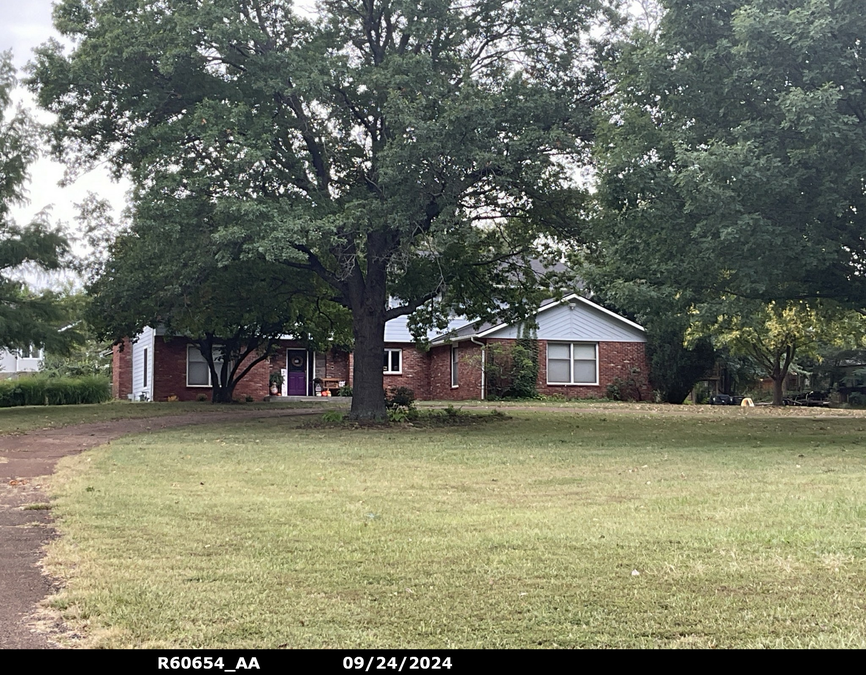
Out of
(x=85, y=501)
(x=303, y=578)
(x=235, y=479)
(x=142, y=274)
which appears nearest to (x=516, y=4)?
(x=142, y=274)

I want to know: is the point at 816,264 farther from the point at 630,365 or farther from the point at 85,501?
the point at 630,365

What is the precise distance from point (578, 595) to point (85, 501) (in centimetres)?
578

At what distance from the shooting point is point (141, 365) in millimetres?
43656

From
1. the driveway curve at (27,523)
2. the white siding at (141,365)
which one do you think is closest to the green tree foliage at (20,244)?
the driveway curve at (27,523)

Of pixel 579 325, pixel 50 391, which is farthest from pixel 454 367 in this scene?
pixel 50 391

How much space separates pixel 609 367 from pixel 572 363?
160 centimetres

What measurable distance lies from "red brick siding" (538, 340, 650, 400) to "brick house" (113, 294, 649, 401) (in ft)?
0.14

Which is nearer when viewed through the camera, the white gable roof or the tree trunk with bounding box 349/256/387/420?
the tree trunk with bounding box 349/256/387/420

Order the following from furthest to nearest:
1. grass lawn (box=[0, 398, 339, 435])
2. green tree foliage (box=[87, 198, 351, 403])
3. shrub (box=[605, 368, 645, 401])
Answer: shrub (box=[605, 368, 645, 401]) → grass lawn (box=[0, 398, 339, 435]) → green tree foliage (box=[87, 198, 351, 403])

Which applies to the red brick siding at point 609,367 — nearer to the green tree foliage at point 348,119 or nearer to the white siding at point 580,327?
the white siding at point 580,327

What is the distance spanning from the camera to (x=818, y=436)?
1788 cm

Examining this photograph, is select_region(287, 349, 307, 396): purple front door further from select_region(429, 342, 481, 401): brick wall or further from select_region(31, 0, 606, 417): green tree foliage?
select_region(31, 0, 606, 417): green tree foliage

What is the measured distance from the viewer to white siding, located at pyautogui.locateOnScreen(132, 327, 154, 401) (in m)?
40.3
